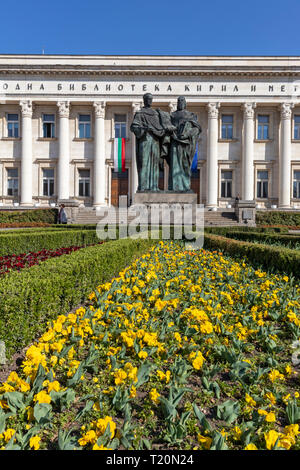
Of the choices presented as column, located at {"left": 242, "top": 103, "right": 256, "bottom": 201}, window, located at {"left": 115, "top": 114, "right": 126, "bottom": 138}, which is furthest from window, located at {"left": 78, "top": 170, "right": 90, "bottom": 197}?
column, located at {"left": 242, "top": 103, "right": 256, "bottom": 201}

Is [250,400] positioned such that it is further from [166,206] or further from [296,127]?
[296,127]

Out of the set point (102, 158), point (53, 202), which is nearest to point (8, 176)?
point (53, 202)

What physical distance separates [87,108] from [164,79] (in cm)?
771

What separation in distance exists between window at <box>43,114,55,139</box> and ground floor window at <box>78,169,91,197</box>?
4435 mm

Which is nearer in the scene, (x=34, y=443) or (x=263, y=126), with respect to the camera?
(x=34, y=443)

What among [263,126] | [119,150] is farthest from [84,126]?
[263,126]

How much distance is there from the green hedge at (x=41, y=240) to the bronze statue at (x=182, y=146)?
14.4 ft

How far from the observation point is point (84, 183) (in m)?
30.8

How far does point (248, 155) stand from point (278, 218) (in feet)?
31.2

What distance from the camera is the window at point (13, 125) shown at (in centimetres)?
3019

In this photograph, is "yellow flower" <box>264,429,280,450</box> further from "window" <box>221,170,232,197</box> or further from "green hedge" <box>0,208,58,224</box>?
"window" <box>221,170,232,197</box>

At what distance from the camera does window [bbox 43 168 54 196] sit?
30422 millimetres

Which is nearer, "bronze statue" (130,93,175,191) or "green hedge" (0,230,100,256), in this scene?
"green hedge" (0,230,100,256)

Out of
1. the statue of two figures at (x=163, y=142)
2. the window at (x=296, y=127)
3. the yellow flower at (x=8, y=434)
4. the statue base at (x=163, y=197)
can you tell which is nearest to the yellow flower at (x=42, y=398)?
the yellow flower at (x=8, y=434)
